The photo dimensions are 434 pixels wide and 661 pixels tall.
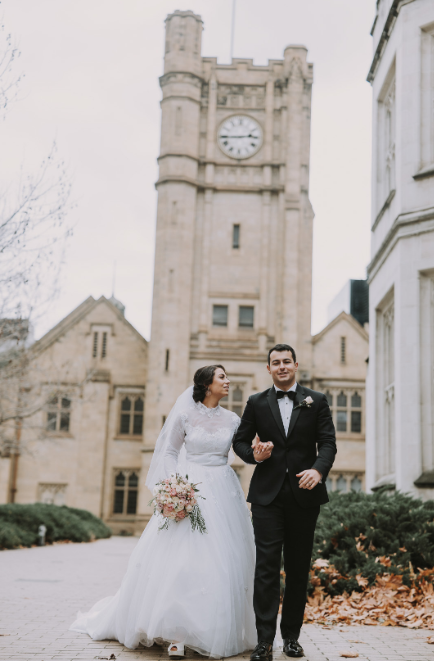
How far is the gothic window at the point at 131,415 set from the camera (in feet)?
106

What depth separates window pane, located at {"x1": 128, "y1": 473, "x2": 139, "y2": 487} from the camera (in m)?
Result: 31.7

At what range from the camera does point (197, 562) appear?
16.5ft

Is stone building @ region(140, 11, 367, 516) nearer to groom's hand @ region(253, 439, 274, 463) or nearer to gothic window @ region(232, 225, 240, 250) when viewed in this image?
gothic window @ region(232, 225, 240, 250)

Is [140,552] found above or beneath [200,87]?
beneath

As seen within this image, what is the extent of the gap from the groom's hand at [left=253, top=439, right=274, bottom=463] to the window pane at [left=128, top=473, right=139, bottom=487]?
27.6 meters

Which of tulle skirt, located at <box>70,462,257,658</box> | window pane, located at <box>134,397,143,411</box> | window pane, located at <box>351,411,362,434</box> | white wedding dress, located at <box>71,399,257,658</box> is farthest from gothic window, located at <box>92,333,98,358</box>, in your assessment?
tulle skirt, located at <box>70,462,257,658</box>

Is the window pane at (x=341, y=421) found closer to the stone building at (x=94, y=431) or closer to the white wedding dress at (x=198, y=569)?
the stone building at (x=94, y=431)

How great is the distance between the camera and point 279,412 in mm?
5062

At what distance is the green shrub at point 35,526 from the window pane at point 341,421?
39.8 feet

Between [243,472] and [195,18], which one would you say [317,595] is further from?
[195,18]

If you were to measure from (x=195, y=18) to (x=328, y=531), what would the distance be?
30.5 meters

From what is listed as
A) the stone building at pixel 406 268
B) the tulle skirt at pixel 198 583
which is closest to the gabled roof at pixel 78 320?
the stone building at pixel 406 268

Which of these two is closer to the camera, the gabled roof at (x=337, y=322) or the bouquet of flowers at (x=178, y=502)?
the bouquet of flowers at (x=178, y=502)

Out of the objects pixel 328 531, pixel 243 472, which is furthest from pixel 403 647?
pixel 243 472
